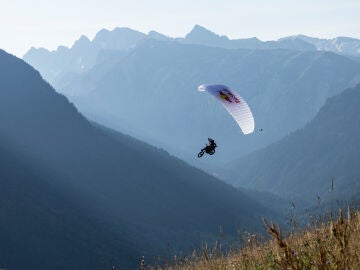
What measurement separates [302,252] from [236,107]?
12.9 meters

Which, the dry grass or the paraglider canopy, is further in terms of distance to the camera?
the paraglider canopy

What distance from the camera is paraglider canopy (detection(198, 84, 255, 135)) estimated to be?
1878 cm

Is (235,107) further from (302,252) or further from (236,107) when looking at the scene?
(302,252)

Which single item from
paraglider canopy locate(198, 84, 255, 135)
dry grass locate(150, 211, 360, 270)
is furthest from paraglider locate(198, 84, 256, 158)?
dry grass locate(150, 211, 360, 270)

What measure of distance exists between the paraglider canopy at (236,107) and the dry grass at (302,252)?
9.70 meters

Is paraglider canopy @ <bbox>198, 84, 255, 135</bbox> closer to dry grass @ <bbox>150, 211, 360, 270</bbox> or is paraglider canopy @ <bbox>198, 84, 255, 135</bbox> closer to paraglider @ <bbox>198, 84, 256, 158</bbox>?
paraglider @ <bbox>198, 84, 256, 158</bbox>

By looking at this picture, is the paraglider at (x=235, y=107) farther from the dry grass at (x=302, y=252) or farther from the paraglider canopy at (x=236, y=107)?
the dry grass at (x=302, y=252)

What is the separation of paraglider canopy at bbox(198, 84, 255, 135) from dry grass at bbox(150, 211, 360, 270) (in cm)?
970

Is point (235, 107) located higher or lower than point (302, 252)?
higher

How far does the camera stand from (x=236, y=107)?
62.7 feet

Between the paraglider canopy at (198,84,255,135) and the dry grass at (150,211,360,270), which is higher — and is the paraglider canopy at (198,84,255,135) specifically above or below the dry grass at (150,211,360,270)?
above

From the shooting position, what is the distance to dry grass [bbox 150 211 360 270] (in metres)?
3.69

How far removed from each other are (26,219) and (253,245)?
184509 millimetres

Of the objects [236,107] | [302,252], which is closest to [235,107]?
[236,107]
